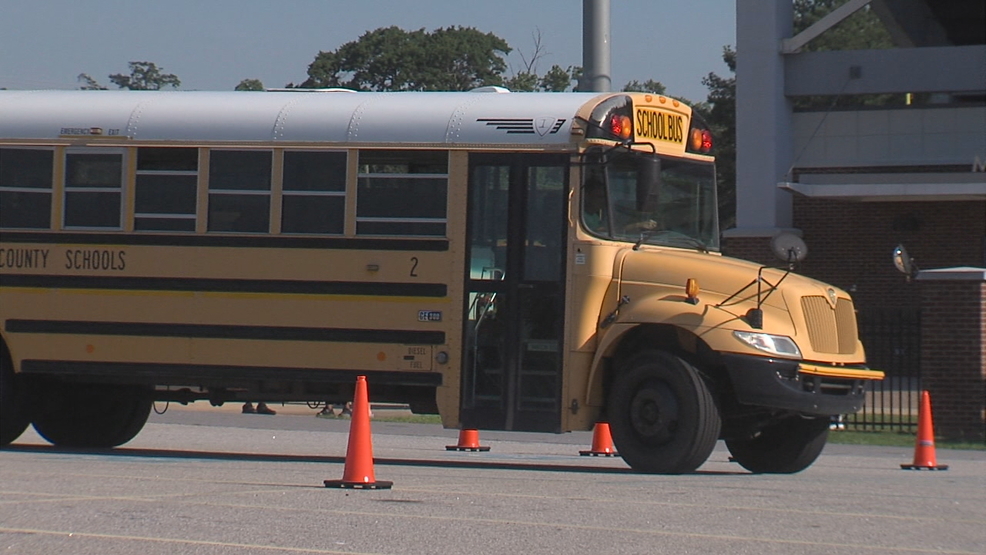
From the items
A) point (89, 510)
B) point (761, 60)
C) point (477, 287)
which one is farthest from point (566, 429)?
point (761, 60)

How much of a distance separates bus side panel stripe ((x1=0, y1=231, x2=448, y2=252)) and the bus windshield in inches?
48.3

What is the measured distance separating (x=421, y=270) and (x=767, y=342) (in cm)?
269

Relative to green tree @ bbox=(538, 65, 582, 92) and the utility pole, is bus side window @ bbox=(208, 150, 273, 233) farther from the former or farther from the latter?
green tree @ bbox=(538, 65, 582, 92)

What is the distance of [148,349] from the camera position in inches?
497

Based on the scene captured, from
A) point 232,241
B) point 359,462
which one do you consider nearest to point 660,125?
point 232,241

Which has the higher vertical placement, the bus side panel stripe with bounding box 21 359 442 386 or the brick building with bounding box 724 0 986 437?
the brick building with bounding box 724 0 986 437

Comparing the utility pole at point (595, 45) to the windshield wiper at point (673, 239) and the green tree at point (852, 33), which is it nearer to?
the windshield wiper at point (673, 239)

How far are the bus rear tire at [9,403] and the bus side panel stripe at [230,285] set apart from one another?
28.4 inches

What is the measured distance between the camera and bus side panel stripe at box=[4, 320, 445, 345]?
1208cm

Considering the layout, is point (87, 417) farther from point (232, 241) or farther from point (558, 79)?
point (558, 79)

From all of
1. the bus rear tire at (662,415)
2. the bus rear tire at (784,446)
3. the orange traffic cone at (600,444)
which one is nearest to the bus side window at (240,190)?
the bus rear tire at (662,415)

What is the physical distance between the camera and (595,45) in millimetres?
13750

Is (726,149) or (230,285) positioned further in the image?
(726,149)

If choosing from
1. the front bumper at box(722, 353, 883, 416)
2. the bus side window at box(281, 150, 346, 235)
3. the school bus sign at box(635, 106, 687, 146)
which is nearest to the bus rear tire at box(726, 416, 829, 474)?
the front bumper at box(722, 353, 883, 416)
